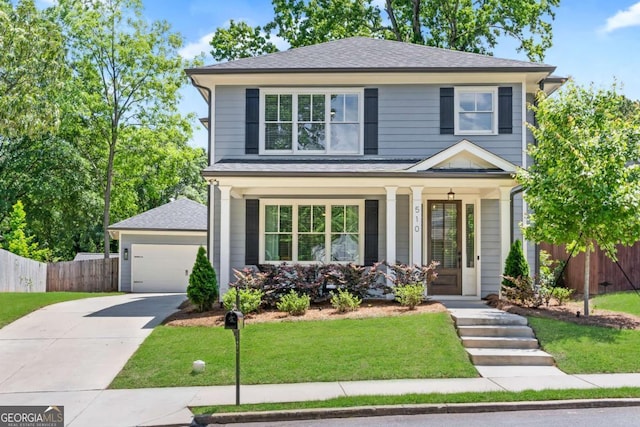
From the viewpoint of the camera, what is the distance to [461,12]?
26.9 meters

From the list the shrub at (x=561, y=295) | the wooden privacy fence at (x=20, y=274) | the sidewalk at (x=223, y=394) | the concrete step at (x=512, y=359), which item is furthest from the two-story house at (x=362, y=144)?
the wooden privacy fence at (x=20, y=274)

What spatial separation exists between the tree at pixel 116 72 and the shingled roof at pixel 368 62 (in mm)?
14364

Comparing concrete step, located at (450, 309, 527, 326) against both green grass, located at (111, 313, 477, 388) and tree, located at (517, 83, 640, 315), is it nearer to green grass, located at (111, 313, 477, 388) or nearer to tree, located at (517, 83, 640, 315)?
green grass, located at (111, 313, 477, 388)

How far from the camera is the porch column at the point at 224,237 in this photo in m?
13.2

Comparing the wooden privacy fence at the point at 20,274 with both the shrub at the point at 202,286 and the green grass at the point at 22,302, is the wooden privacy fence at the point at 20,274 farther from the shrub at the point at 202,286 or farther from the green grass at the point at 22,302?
the shrub at the point at 202,286

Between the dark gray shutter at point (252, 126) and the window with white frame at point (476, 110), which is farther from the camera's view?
the dark gray shutter at point (252, 126)

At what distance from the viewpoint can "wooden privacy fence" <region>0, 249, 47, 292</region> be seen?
1847 cm

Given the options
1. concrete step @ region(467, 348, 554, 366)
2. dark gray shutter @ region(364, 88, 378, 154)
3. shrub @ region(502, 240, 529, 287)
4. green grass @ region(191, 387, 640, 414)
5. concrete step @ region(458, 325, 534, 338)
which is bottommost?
green grass @ region(191, 387, 640, 414)

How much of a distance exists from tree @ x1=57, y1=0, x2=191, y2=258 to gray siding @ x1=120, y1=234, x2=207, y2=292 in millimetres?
4636

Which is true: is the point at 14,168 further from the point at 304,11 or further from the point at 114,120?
the point at 304,11

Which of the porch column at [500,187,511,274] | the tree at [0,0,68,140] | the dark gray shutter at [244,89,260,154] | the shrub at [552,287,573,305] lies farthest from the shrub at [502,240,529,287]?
A: the tree at [0,0,68,140]

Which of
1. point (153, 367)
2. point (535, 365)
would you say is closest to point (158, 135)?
point (153, 367)

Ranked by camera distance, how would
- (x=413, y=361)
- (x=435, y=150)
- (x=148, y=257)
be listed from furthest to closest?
(x=148, y=257) → (x=435, y=150) → (x=413, y=361)

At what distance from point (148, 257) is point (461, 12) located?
687 inches
